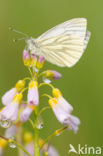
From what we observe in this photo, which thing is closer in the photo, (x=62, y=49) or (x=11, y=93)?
(x=11, y=93)

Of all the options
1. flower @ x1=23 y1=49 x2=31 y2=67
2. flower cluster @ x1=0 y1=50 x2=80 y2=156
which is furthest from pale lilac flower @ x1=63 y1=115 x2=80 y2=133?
flower @ x1=23 y1=49 x2=31 y2=67

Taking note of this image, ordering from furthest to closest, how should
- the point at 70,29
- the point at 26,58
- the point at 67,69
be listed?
1. the point at 67,69
2. the point at 70,29
3. the point at 26,58

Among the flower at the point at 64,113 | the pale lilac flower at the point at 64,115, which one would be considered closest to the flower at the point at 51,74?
the flower at the point at 64,113

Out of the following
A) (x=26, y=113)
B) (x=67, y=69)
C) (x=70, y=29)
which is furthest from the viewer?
(x=67, y=69)

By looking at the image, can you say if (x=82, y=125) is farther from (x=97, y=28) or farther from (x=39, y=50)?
(x=39, y=50)

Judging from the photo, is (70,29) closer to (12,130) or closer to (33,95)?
(33,95)

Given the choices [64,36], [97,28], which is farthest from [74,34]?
[97,28]

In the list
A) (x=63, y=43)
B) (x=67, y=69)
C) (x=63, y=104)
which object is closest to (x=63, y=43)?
(x=63, y=43)
